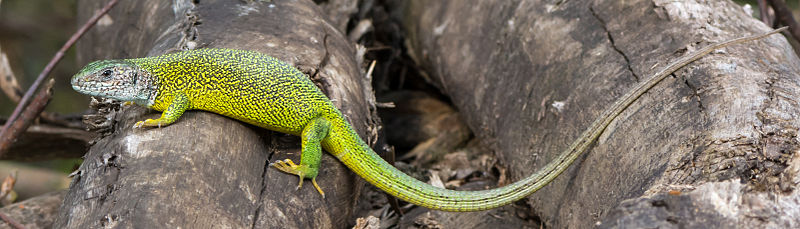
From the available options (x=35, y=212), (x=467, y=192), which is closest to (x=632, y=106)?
(x=467, y=192)

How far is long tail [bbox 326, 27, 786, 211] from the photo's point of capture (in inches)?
133

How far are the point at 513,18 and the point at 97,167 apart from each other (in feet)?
10.5

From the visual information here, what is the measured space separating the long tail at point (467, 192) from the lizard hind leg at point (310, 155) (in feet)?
0.36

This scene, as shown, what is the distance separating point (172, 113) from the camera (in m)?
A: 3.43

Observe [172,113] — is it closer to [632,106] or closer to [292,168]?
[292,168]

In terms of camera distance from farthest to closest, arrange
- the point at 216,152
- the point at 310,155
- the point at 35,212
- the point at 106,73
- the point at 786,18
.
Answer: the point at 786,18, the point at 35,212, the point at 106,73, the point at 310,155, the point at 216,152

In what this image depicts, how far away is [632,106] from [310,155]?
72.7 inches

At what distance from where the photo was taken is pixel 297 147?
3.89 meters

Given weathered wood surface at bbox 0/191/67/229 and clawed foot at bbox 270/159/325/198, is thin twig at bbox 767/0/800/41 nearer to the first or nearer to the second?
clawed foot at bbox 270/159/325/198

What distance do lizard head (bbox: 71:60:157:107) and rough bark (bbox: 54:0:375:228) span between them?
12cm

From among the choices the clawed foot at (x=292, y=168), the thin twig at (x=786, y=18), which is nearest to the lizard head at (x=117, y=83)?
the clawed foot at (x=292, y=168)

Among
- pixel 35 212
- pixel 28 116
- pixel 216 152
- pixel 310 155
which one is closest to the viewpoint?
pixel 216 152

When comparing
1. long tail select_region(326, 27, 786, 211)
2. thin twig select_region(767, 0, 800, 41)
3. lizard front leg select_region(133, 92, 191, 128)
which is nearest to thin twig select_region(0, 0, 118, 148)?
lizard front leg select_region(133, 92, 191, 128)

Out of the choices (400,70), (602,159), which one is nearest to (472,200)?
(602,159)
